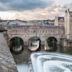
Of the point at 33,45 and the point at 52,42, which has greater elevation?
the point at 52,42

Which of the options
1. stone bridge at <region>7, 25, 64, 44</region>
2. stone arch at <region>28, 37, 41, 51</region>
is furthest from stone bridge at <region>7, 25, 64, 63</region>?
stone arch at <region>28, 37, 41, 51</region>

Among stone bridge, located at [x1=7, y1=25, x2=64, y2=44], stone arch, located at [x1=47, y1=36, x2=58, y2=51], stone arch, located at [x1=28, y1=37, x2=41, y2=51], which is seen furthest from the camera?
stone arch, located at [x1=47, y1=36, x2=58, y2=51]

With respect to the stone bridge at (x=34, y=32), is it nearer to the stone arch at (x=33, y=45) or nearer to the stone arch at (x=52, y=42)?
the stone arch at (x=33, y=45)

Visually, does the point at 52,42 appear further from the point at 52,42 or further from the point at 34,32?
the point at 34,32

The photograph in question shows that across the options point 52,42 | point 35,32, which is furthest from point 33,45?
point 35,32

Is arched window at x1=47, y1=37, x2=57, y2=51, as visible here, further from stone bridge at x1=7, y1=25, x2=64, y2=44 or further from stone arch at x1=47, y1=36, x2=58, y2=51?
stone bridge at x1=7, y1=25, x2=64, y2=44

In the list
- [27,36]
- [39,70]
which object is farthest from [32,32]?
[39,70]

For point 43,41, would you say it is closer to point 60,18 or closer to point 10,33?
point 10,33

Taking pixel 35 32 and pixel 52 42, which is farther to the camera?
pixel 52 42

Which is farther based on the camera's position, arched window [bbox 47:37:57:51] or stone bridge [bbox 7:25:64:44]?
arched window [bbox 47:37:57:51]

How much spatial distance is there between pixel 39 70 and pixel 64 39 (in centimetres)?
1853

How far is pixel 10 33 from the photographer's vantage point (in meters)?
30.5

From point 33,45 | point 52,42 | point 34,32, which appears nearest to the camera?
point 34,32

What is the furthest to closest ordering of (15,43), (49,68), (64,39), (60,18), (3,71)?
(60,18) → (15,43) → (64,39) → (49,68) → (3,71)
